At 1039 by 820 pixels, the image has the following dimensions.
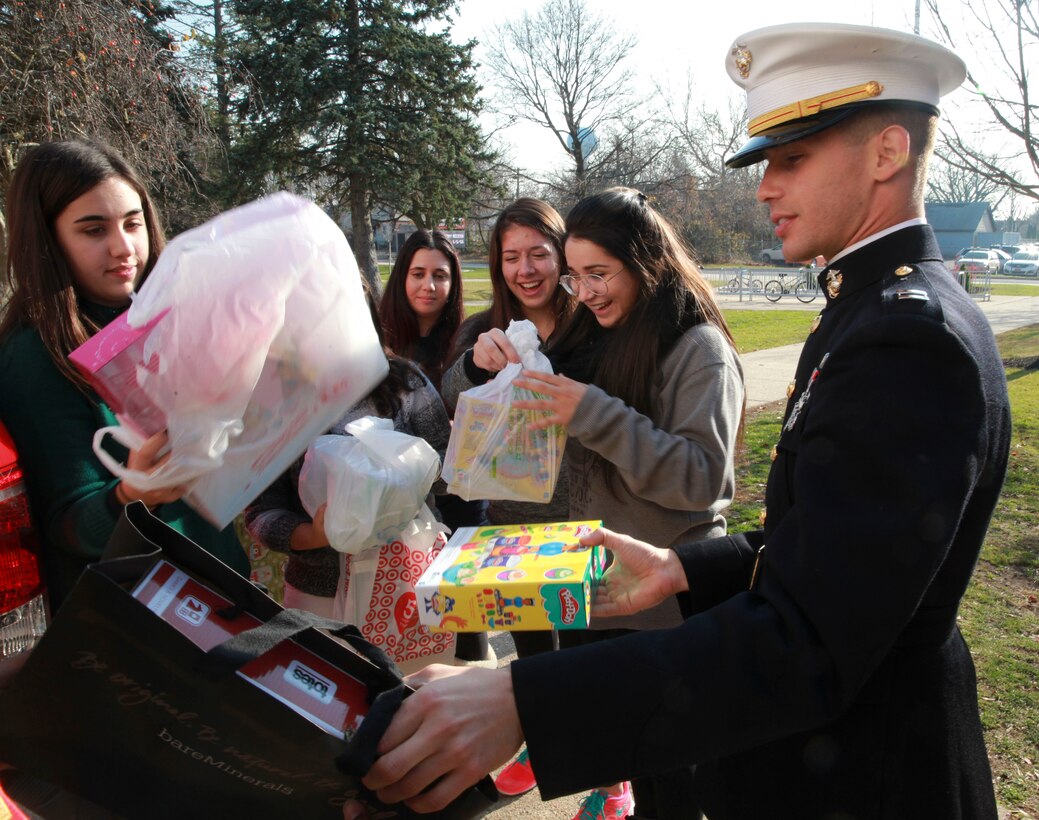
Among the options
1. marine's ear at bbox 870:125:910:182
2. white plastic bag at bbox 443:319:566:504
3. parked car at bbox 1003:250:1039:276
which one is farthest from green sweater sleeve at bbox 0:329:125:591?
parked car at bbox 1003:250:1039:276

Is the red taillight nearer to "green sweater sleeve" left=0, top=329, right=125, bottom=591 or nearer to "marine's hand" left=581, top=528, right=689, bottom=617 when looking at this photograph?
"green sweater sleeve" left=0, top=329, right=125, bottom=591

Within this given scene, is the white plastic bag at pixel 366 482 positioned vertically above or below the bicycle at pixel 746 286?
below

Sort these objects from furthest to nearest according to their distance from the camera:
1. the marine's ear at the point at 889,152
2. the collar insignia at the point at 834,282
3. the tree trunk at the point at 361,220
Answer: the tree trunk at the point at 361,220 → the collar insignia at the point at 834,282 → the marine's ear at the point at 889,152

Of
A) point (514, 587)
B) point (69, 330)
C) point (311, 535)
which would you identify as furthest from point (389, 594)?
point (69, 330)

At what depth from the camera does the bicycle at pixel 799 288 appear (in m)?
25.2

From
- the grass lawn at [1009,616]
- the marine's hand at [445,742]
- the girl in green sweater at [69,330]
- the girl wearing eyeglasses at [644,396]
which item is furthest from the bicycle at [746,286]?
the marine's hand at [445,742]

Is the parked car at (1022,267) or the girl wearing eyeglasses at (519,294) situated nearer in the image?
the girl wearing eyeglasses at (519,294)

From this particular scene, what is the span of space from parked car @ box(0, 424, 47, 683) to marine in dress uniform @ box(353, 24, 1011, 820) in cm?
127

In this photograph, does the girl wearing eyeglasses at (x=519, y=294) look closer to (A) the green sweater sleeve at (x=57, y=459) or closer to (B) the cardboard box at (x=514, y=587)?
(B) the cardboard box at (x=514, y=587)

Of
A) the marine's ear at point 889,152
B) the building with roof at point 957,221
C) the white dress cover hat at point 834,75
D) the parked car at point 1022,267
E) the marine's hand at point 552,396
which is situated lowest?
the marine's hand at point 552,396

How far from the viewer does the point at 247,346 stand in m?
1.49

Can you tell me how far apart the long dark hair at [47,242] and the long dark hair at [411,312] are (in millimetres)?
2243

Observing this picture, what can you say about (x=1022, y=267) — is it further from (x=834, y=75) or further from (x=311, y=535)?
(x=834, y=75)

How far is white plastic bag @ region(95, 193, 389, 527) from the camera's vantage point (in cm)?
148
